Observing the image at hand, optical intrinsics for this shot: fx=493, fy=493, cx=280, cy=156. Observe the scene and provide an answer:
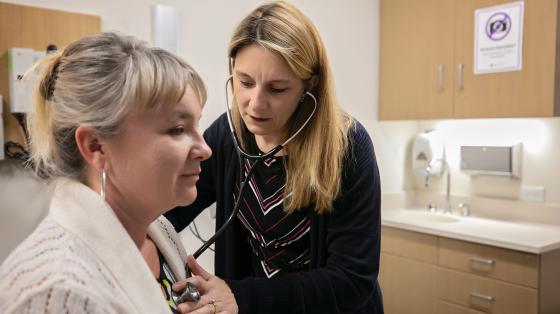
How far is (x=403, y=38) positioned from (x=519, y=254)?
1.47 metres

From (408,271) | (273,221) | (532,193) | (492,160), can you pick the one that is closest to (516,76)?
(492,160)

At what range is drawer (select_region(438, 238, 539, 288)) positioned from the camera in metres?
2.16

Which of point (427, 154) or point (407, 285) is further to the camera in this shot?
point (427, 154)

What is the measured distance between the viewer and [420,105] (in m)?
2.97

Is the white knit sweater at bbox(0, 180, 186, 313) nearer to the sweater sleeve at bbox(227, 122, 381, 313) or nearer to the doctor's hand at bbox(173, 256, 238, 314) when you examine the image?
the doctor's hand at bbox(173, 256, 238, 314)

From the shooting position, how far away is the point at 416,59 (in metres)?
2.98

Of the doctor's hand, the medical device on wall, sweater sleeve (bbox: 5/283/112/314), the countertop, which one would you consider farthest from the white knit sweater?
the countertop

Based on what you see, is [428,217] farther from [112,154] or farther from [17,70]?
[112,154]

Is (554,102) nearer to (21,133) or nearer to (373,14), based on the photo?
(373,14)

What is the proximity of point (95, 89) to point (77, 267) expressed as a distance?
273 mm

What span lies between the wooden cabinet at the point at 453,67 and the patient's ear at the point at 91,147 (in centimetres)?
227

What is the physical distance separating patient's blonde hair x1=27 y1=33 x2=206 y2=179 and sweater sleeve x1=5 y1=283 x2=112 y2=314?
0.82 ft

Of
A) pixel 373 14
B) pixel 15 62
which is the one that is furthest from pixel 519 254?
pixel 15 62

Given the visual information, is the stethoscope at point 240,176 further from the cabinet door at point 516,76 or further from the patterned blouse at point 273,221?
the cabinet door at point 516,76
